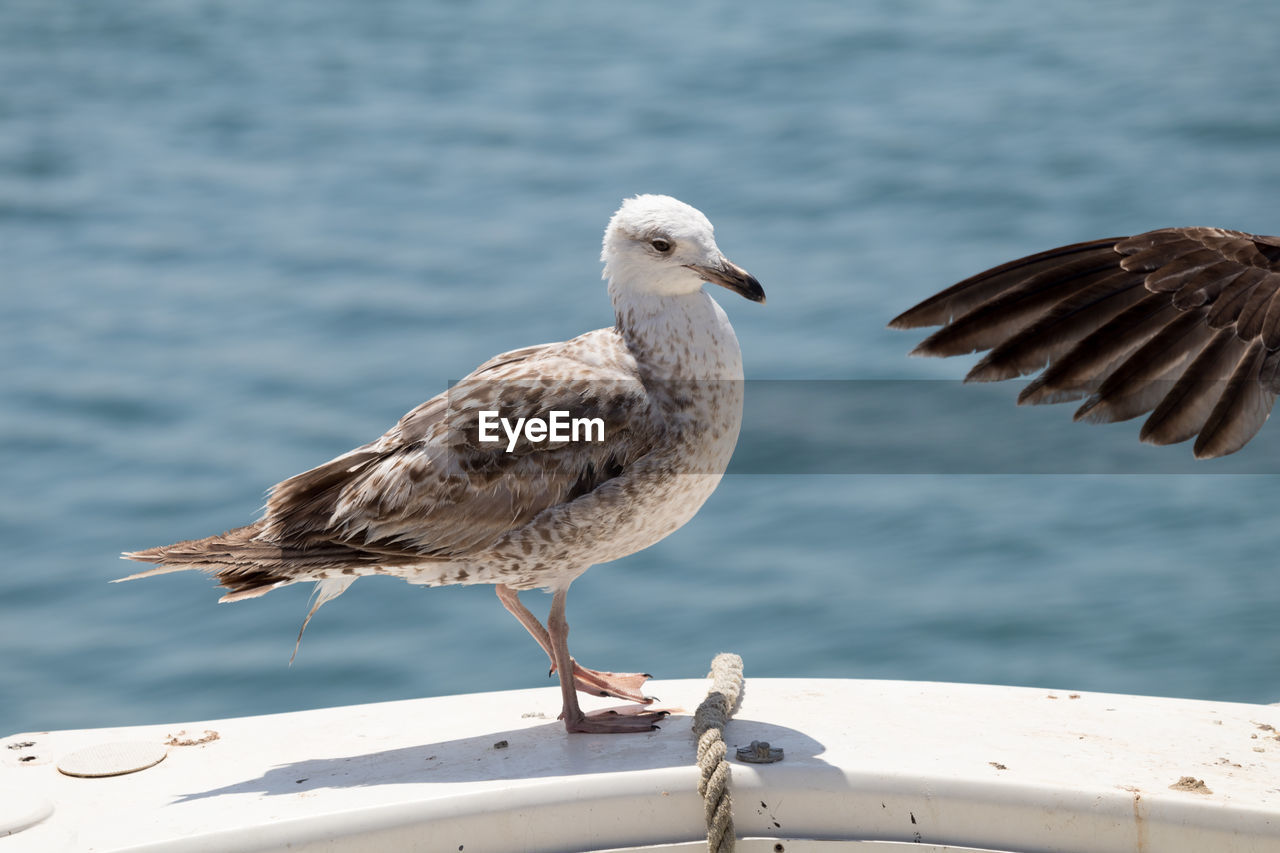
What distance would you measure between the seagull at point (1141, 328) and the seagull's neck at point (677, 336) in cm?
46

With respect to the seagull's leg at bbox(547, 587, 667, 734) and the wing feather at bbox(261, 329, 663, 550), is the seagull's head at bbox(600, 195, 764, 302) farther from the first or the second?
the seagull's leg at bbox(547, 587, 667, 734)

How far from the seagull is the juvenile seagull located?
49 cm

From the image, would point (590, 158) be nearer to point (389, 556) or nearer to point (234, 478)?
point (234, 478)

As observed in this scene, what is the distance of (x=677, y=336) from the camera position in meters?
2.70

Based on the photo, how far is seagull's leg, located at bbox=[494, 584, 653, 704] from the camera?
113 inches

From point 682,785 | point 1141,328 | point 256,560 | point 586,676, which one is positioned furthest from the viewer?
point 586,676

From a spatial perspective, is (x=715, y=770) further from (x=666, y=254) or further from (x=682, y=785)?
(x=666, y=254)

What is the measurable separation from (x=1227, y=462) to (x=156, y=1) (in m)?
12.3

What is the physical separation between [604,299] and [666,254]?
651cm
